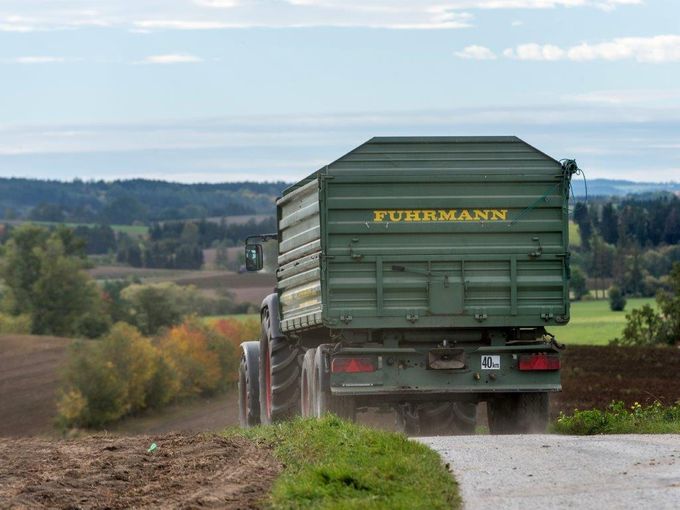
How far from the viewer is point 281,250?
1992 cm

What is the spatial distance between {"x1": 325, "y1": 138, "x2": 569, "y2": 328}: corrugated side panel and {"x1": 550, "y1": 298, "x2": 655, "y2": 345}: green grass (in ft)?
131

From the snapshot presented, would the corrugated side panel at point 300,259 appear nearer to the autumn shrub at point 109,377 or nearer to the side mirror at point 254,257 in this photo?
the side mirror at point 254,257

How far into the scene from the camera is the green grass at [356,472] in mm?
10523

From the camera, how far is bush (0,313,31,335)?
113300 millimetres

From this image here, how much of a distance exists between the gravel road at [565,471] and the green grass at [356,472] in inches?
10.1

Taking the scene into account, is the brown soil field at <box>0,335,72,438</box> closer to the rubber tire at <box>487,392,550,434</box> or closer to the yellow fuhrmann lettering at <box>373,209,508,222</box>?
the rubber tire at <box>487,392,550,434</box>

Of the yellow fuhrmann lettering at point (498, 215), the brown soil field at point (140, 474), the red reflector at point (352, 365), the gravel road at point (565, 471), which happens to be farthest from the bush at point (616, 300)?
the gravel road at point (565, 471)

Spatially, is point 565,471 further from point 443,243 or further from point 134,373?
point 134,373

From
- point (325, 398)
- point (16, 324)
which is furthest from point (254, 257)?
point (16, 324)

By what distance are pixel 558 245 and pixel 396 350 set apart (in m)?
2.17

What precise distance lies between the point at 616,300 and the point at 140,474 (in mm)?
72124

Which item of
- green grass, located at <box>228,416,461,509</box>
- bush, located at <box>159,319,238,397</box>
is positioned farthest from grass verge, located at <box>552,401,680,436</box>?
bush, located at <box>159,319,238,397</box>

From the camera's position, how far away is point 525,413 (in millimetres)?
17969

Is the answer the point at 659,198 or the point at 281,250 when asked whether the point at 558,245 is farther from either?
the point at 659,198
